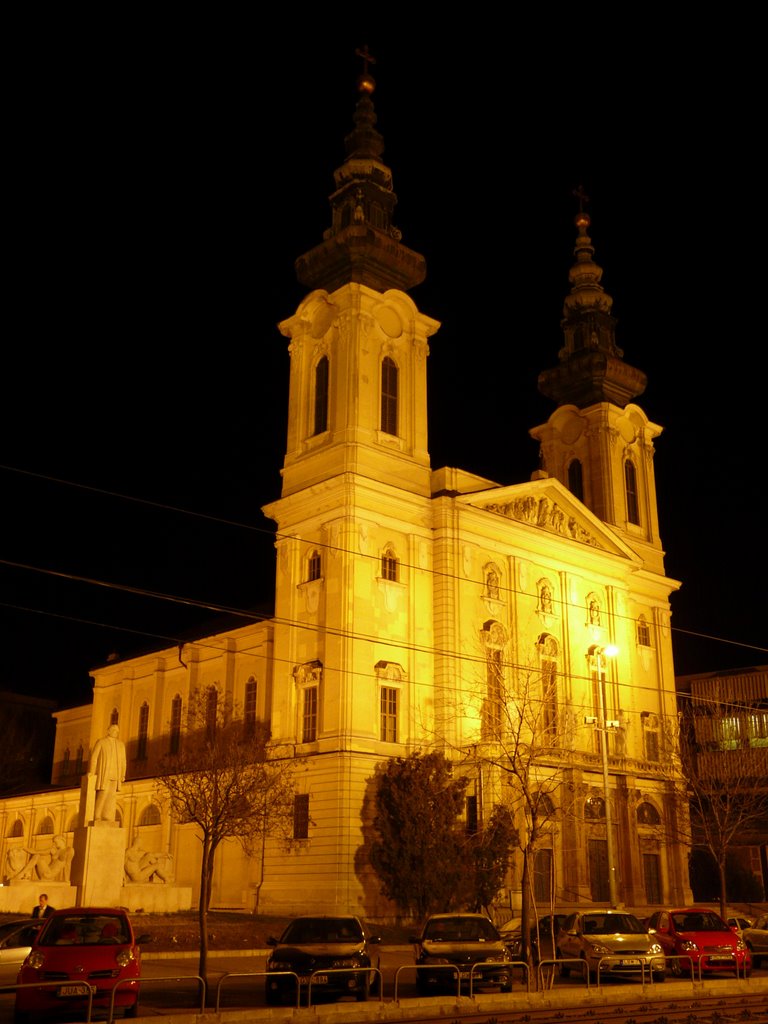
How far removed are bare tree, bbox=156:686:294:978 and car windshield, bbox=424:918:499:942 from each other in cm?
509

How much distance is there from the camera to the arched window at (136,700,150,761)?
220 ft

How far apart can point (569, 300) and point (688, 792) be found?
1207 inches

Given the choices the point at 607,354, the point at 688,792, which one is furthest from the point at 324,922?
the point at 607,354

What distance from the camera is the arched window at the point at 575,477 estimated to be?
212ft

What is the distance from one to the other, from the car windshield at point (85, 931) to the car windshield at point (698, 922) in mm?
14016

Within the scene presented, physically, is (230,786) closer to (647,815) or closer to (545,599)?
(545,599)

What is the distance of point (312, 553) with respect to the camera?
1961 inches

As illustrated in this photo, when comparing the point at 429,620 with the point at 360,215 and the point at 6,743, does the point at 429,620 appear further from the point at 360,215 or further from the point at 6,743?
the point at 6,743

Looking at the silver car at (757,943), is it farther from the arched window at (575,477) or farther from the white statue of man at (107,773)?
the arched window at (575,477)

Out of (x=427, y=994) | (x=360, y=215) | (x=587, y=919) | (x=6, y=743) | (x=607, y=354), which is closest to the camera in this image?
(x=427, y=994)

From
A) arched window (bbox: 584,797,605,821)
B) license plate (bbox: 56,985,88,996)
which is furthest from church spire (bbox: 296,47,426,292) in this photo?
license plate (bbox: 56,985,88,996)

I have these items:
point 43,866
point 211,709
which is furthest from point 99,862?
point 211,709

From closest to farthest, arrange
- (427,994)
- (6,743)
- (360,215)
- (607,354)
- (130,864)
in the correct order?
1. (427,994)
2. (130,864)
3. (360,215)
4. (607,354)
5. (6,743)

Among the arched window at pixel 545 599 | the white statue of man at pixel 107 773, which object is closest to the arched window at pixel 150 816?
the white statue of man at pixel 107 773
